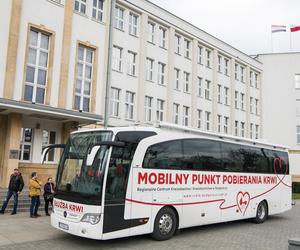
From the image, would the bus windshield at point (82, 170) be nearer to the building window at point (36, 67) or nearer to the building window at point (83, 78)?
the building window at point (36, 67)

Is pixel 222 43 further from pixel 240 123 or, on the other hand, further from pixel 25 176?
pixel 25 176

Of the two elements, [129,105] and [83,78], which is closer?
[83,78]

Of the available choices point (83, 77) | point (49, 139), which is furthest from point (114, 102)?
point (49, 139)

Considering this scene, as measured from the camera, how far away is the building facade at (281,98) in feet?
143

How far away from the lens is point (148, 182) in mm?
10000

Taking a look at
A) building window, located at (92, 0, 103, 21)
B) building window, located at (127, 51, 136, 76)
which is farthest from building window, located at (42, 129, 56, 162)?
building window, located at (92, 0, 103, 21)

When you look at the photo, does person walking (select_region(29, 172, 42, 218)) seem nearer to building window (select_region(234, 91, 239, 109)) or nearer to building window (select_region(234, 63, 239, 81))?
building window (select_region(234, 91, 239, 109))

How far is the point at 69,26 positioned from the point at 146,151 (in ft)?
45.3

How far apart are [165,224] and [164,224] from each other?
3 centimetres

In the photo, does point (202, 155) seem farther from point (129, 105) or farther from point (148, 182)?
point (129, 105)

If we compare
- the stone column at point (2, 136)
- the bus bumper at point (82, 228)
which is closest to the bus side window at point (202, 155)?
the bus bumper at point (82, 228)

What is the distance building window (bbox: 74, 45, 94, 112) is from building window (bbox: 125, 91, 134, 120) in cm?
423

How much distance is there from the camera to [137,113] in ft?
88.0

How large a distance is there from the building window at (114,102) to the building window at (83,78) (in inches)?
107
